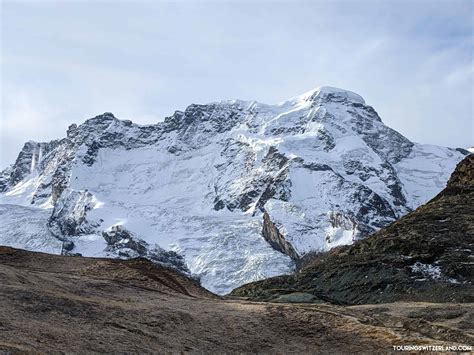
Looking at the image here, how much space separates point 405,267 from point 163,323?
1311 centimetres

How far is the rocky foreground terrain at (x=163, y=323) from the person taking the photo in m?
7.91

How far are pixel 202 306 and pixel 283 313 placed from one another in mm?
1178

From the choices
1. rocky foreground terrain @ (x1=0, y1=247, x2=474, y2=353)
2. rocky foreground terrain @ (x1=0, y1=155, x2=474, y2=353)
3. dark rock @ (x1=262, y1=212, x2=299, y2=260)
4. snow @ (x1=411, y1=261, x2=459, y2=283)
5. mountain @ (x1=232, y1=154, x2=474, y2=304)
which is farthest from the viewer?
dark rock @ (x1=262, y1=212, x2=299, y2=260)

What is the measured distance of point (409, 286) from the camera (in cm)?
1978

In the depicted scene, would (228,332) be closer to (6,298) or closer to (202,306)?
(202,306)

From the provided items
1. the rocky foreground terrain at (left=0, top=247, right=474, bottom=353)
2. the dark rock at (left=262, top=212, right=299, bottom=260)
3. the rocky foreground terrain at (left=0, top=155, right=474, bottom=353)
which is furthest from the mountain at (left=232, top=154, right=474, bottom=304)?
the dark rock at (left=262, top=212, right=299, bottom=260)

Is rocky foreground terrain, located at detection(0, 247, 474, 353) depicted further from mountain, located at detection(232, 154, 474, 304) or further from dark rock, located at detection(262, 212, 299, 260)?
dark rock, located at detection(262, 212, 299, 260)

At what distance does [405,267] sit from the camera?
68.5ft

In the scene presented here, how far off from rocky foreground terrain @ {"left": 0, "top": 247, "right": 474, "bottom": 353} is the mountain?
802 cm

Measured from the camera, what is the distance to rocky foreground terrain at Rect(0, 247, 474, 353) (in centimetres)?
791

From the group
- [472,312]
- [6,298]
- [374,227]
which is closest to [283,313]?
[6,298]

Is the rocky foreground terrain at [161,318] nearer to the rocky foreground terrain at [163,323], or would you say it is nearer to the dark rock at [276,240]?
the rocky foreground terrain at [163,323]

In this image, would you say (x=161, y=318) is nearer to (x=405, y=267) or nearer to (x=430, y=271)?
(x=430, y=271)

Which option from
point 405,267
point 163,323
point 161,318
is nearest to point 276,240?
point 405,267
